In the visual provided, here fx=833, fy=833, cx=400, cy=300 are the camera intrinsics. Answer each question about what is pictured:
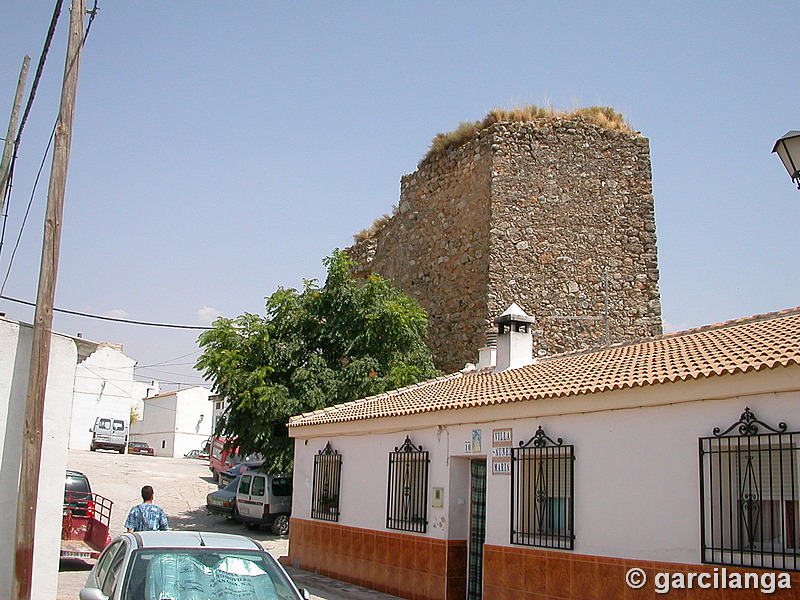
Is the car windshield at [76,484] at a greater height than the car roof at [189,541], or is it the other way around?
the car roof at [189,541]

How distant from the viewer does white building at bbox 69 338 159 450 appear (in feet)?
180

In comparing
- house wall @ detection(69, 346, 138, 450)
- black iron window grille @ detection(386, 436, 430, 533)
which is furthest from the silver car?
house wall @ detection(69, 346, 138, 450)

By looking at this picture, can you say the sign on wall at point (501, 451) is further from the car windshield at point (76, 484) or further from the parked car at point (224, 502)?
the parked car at point (224, 502)

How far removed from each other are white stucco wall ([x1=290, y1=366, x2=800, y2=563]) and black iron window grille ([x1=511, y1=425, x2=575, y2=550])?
4.9 inches

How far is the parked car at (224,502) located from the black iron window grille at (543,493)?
1393 cm

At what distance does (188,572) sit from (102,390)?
177ft

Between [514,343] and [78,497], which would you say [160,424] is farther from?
[514,343]

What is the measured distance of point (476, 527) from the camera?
1148 centimetres

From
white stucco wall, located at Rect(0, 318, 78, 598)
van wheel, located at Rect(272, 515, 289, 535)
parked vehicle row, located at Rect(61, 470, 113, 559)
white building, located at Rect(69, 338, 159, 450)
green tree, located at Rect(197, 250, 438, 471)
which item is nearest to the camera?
white stucco wall, located at Rect(0, 318, 78, 598)

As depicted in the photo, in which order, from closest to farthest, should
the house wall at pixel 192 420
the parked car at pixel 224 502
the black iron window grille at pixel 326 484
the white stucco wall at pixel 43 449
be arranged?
the white stucco wall at pixel 43 449
the black iron window grille at pixel 326 484
the parked car at pixel 224 502
the house wall at pixel 192 420

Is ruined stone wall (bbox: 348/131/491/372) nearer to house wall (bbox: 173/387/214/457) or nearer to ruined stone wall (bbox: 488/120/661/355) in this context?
ruined stone wall (bbox: 488/120/661/355)

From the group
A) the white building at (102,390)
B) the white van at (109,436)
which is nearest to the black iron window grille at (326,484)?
the white van at (109,436)

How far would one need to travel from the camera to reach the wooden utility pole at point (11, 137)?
1323cm

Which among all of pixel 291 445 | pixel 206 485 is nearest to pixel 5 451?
pixel 291 445
